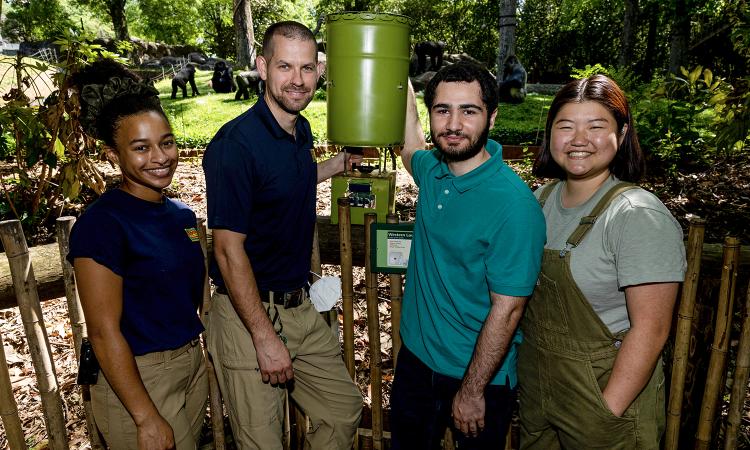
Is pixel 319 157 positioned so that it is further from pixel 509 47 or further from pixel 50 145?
pixel 509 47

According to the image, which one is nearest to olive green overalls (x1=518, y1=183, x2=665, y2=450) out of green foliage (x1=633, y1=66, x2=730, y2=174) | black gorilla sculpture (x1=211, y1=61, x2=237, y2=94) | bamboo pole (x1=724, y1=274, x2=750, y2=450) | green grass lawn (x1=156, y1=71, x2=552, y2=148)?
bamboo pole (x1=724, y1=274, x2=750, y2=450)

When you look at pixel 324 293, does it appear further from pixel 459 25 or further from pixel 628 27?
pixel 459 25

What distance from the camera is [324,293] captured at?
2379mm

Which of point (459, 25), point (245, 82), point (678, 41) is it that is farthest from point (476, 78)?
point (459, 25)

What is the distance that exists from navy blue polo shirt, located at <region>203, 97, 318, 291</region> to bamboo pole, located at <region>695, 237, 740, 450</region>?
1900 mm

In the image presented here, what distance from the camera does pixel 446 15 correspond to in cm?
2894

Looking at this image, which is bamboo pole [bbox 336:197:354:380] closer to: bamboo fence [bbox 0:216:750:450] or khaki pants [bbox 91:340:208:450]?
bamboo fence [bbox 0:216:750:450]

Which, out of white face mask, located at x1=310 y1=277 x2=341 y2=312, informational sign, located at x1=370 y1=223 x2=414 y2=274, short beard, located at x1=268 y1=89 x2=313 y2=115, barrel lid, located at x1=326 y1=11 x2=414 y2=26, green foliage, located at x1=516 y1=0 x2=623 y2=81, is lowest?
white face mask, located at x1=310 y1=277 x2=341 y2=312

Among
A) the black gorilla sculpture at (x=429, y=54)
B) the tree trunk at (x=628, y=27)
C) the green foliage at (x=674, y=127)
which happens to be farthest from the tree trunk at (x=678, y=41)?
the green foliage at (x=674, y=127)

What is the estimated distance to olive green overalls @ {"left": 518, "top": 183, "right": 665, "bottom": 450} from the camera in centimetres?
173

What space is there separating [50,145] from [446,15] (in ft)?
92.2

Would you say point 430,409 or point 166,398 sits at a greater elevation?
point 166,398

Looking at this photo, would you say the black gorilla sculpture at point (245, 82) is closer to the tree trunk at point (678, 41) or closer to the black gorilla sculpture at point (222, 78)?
the black gorilla sculpture at point (222, 78)

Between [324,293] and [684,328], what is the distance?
5.56ft
